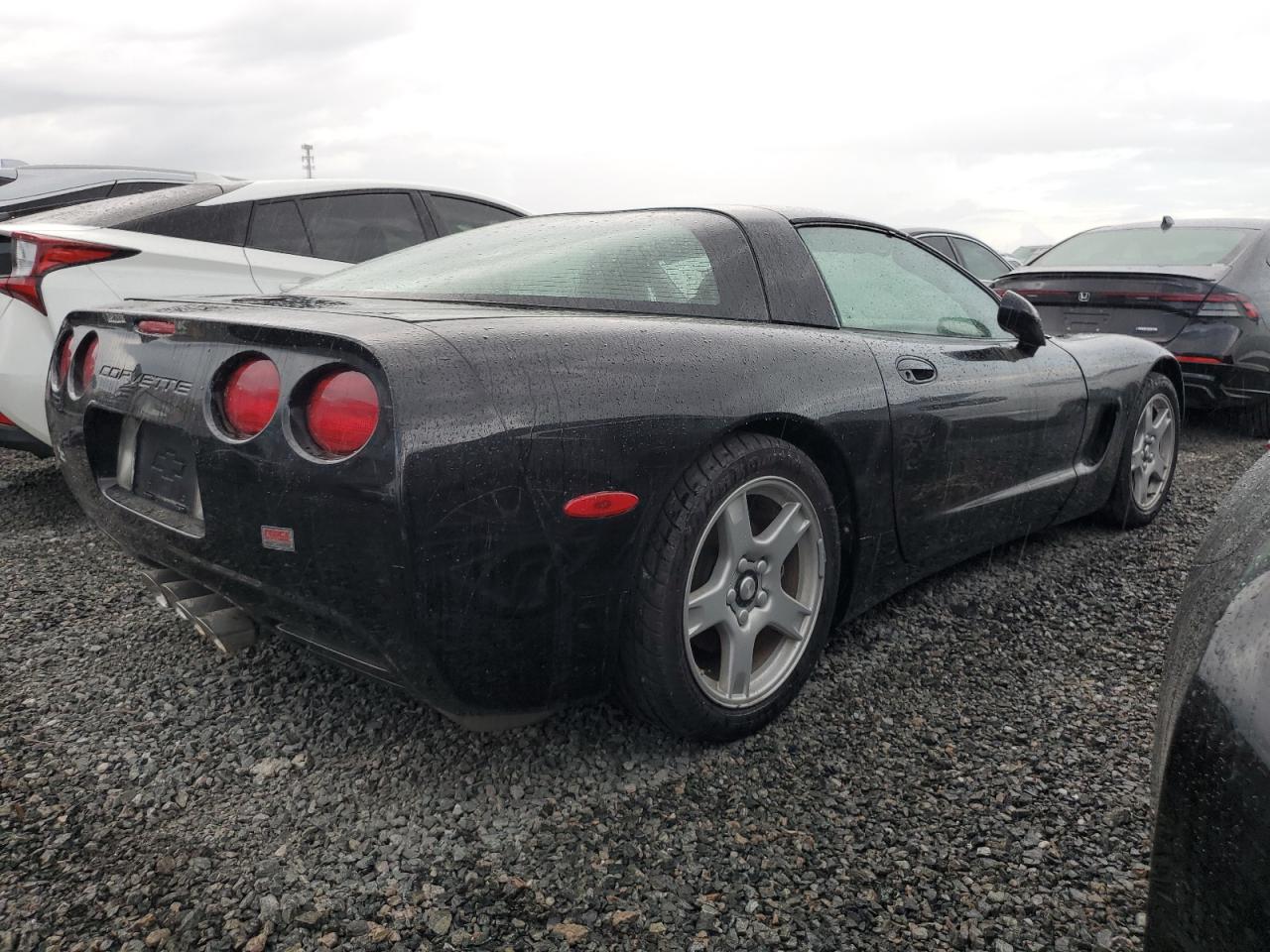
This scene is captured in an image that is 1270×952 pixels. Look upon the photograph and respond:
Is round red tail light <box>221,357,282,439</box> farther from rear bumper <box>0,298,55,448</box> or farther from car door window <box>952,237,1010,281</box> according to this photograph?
car door window <box>952,237,1010,281</box>

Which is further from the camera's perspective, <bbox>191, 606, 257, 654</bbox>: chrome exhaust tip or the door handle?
the door handle

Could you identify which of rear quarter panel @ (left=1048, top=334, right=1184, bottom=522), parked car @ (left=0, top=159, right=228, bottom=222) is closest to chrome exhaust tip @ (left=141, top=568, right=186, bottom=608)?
rear quarter panel @ (left=1048, top=334, right=1184, bottom=522)

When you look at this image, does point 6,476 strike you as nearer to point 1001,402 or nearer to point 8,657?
point 8,657

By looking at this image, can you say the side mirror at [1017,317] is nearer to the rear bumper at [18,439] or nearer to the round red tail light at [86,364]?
the round red tail light at [86,364]

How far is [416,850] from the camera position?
190 centimetres

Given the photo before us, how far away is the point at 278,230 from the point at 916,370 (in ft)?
10.5

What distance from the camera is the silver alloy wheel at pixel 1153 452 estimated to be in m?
4.03

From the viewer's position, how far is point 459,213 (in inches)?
218

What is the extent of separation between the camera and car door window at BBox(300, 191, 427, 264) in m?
4.77

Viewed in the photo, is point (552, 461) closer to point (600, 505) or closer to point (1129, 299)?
point (600, 505)

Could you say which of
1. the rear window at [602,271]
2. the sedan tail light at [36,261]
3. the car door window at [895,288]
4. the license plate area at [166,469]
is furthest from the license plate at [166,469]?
the sedan tail light at [36,261]

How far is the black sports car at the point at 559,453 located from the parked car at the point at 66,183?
4.12 metres

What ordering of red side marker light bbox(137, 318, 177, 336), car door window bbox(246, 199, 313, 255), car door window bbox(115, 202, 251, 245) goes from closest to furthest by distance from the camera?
1. red side marker light bbox(137, 318, 177, 336)
2. car door window bbox(115, 202, 251, 245)
3. car door window bbox(246, 199, 313, 255)

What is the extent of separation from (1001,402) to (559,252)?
1.45 m
